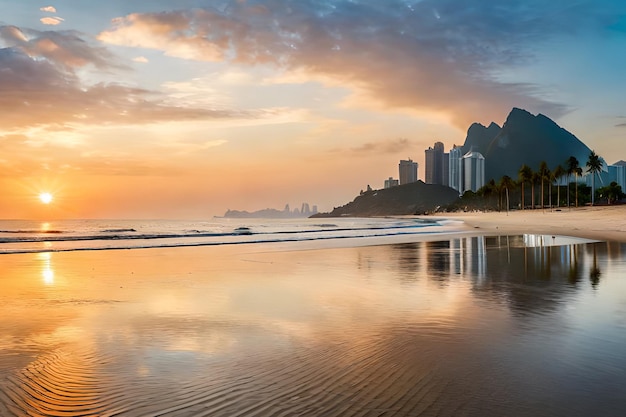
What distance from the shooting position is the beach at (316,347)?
17.9 feet

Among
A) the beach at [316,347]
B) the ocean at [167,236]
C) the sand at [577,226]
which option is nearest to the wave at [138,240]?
the ocean at [167,236]

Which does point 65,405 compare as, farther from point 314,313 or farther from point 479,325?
point 479,325

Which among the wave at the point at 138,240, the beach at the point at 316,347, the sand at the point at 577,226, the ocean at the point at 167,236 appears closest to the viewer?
the beach at the point at 316,347

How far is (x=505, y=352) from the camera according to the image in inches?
291

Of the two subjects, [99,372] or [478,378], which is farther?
[99,372]

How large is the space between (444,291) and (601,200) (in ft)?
693

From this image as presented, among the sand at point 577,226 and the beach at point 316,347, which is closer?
the beach at point 316,347

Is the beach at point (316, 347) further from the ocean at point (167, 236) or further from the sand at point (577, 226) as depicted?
the sand at point (577, 226)

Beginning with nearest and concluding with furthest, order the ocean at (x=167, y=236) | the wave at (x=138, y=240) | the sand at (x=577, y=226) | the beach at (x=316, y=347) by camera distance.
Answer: the beach at (x=316, y=347) < the wave at (x=138, y=240) < the ocean at (x=167, y=236) < the sand at (x=577, y=226)

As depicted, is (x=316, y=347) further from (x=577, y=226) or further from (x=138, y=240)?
(x=577, y=226)

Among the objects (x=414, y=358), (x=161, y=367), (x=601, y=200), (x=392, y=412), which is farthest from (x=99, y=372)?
(x=601, y=200)

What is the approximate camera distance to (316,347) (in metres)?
7.86

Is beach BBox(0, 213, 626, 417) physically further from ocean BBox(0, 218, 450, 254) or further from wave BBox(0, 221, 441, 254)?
ocean BBox(0, 218, 450, 254)

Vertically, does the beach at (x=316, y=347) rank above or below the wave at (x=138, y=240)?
below
